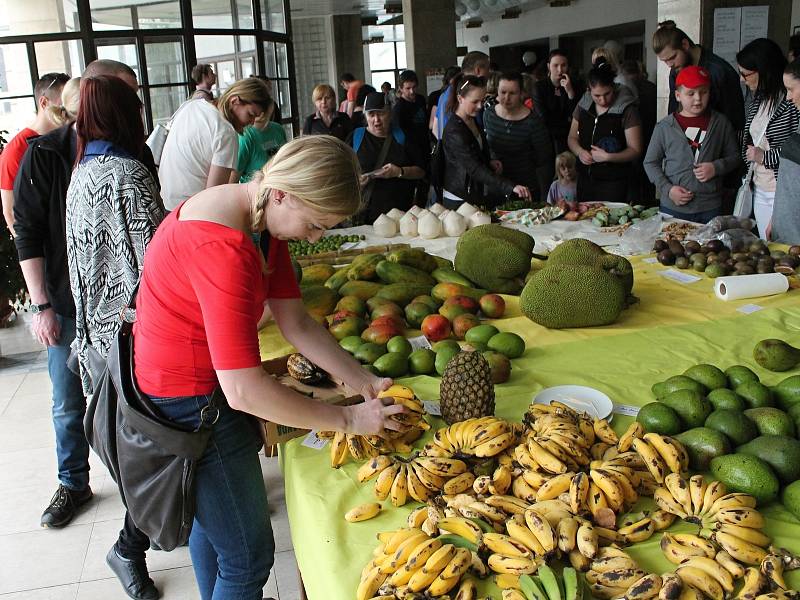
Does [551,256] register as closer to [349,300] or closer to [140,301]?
[349,300]

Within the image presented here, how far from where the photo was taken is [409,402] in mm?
1790

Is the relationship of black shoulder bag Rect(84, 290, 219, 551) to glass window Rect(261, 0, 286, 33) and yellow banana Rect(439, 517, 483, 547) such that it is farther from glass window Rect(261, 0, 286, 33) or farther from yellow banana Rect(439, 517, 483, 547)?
glass window Rect(261, 0, 286, 33)

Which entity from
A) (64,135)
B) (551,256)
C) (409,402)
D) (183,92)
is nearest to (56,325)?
(64,135)

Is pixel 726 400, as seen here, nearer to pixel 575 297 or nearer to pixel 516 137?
pixel 575 297

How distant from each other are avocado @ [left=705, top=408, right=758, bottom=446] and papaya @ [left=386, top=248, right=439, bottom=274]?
166cm

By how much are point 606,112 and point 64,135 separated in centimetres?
408

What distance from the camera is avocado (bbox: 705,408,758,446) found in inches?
63.2

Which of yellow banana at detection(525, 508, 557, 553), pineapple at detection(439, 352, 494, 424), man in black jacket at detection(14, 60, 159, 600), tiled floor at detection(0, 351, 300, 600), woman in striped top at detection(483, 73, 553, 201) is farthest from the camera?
woman in striped top at detection(483, 73, 553, 201)

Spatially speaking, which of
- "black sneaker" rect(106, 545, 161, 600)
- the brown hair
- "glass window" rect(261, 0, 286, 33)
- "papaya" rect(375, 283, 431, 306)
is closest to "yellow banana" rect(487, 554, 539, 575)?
"papaya" rect(375, 283, 431, 306)

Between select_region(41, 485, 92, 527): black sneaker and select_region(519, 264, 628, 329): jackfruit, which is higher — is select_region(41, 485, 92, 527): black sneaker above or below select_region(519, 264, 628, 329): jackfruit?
below

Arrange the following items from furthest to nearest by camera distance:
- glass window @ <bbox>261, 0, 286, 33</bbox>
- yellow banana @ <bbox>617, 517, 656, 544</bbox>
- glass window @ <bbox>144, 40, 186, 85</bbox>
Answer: glass window @ <bbox>261, 0, 286, 33</bbox>
glass window @ <bbox>144, 40, 186, 85</bbox>
yellow banana @ <bbox>617, 517, 656, 544</bbox>

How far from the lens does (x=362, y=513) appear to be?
154 cm

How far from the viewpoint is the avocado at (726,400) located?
1.73 meters

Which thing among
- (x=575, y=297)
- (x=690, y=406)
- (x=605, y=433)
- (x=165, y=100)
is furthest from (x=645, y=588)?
(x=165, y=100)
